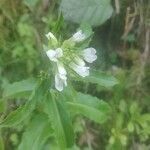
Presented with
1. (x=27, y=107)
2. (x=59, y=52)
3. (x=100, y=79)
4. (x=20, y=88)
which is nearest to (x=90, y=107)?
(x=100, y=79)

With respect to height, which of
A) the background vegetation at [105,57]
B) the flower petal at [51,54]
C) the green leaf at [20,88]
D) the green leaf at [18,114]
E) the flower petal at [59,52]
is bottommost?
the green leaf at [18,114]

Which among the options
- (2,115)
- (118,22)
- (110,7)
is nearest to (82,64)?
(2,115)

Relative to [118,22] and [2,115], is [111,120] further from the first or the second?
[2,115]

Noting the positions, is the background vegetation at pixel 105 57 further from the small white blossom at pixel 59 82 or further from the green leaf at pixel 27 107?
the small white blossom at pixel 59 82

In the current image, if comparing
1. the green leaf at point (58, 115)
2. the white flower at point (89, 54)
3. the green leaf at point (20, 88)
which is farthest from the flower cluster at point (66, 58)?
the green leaf at point (20, 88)

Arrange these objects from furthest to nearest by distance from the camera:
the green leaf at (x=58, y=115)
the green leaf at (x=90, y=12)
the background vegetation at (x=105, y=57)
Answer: the background vegetation at (x=105, y=57)
the green leaf at (x=90, y=12)
the green leaf at (x=58, y=115)

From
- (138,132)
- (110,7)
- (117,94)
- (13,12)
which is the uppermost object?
(13,12)
